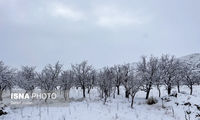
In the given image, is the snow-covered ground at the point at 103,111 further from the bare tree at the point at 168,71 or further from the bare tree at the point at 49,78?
the bare tree at the point at 49,78

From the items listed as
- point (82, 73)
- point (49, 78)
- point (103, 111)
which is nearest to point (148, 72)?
point (82, 73)

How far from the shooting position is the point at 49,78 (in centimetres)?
3772

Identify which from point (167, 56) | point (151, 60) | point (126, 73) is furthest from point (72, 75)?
point (167, 56)

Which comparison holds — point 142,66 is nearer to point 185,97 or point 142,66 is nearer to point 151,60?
point 151,60

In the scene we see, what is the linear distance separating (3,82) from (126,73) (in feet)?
102

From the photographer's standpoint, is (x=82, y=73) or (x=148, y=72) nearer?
(x=148, y=72)

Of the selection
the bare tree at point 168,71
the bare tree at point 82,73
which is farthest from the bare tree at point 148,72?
the bare tree at point 82,73

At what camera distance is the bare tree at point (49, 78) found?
3591 cm

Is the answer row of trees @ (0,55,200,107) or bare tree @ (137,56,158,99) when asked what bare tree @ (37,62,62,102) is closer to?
row of trees @ (0,55,200,107)

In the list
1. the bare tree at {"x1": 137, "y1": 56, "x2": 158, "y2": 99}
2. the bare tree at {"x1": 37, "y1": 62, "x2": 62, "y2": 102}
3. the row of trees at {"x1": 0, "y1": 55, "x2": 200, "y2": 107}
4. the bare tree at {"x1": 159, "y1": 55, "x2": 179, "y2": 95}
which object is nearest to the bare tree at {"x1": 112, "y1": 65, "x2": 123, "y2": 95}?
the row of trees at {"x1": 0, "y1": 55, "x2": 200, "y2": 107}

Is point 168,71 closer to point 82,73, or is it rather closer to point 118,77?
point 118,77

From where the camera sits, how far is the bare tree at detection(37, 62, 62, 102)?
3591cm

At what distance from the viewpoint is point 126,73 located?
45438 millimetres

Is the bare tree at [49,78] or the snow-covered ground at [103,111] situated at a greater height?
the bare tree at [49,78]
